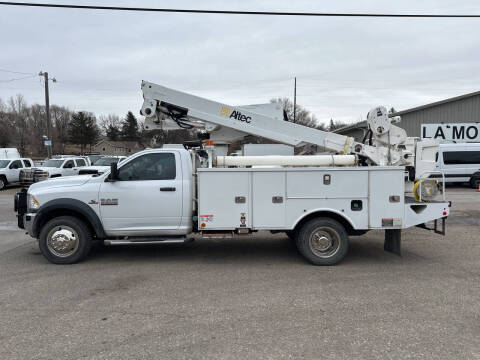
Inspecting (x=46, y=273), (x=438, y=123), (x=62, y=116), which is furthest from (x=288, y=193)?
(x=62, y=116)

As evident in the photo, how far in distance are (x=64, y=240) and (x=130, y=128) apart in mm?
86262

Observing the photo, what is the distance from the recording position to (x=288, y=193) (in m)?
6.16

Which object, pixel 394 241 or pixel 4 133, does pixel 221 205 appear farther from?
pixel 4 133

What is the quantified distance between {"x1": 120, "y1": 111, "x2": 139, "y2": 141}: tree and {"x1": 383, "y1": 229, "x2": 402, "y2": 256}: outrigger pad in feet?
285

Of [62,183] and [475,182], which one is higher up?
[62,183]

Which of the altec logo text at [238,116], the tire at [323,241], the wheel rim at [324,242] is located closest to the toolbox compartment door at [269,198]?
the tire at [323,241]

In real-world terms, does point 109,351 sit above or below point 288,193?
below

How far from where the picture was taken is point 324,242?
623cm

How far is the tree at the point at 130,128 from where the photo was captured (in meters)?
88.4

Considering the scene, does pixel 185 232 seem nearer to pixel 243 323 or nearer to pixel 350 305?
pixel 243 323

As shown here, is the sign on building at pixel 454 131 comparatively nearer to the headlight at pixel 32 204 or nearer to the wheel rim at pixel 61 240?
the wheel rim at pixel 61 240

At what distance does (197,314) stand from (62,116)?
99027 mm

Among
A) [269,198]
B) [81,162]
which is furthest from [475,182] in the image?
[81,162]

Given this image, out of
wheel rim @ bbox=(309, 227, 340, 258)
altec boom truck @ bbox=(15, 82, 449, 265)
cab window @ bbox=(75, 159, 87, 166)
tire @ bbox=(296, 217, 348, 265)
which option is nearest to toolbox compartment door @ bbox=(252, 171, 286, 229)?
altec boom truck @ bbox=(15, 82, 449, 265)
